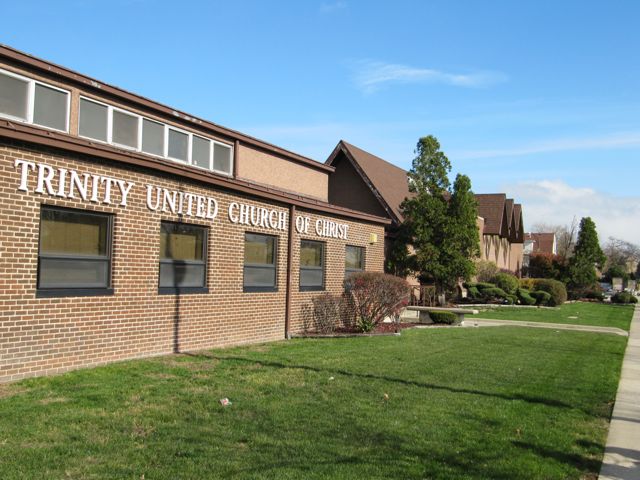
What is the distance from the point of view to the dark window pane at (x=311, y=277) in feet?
49.0

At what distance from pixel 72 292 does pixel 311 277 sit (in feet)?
23.8

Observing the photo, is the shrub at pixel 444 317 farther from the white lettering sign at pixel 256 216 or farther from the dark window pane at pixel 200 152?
the dark window pane at pixel 200 152

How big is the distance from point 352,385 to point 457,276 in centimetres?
1685

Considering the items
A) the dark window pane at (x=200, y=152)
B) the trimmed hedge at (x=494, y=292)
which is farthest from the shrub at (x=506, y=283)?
the dark window pane at (x=200, y=152)

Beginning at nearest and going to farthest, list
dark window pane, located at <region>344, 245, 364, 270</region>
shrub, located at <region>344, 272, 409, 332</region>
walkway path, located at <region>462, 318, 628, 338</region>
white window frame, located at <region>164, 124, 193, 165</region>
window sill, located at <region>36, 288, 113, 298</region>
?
window sill, located at <region>36, 288, 113, 298</region>
white window frame, located at <region>164, 124, 193, 165</region>
shrub, located at <region>344, 272, 409, 332</region>
dark window pane, located at <region>344, 245, 364, 270</region>
walkway path, located at <region>462, 318, 628, 338</region>

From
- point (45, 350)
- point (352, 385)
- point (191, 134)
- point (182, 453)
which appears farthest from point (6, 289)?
point (191, 134)

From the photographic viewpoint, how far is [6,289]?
26.2 ft

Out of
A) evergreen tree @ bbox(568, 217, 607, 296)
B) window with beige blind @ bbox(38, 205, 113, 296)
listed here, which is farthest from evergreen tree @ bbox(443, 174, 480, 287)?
evergreen tree @ bbox(568, 217, 607, 296)

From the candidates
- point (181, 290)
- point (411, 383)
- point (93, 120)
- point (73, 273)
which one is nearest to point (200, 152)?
point (93, 120)

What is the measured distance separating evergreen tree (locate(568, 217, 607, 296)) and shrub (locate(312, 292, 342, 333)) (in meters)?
33.0

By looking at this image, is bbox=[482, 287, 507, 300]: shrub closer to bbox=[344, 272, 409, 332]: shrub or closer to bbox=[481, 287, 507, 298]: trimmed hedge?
bbox=[481, 287, 507, 298]: trimmed hedge

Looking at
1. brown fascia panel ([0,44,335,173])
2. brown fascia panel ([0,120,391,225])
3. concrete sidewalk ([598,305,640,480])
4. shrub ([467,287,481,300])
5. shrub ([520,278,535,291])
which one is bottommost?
concrete sidewalk ([598,305,640,480])

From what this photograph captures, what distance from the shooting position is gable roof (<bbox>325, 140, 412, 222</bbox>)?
84.4ft

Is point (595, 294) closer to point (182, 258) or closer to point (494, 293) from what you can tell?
point (494, 293)
